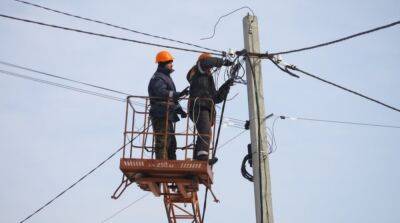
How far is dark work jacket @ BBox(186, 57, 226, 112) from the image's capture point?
11.6m

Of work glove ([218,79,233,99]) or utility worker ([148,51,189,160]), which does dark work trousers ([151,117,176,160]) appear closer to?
utility worker ([148,51,189,160])

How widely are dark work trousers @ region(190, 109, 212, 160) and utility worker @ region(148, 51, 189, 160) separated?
0.42 metres

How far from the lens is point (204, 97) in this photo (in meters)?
11.7

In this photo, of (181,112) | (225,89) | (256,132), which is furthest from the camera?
(181,112)

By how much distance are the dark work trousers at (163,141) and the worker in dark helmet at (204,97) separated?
53cm

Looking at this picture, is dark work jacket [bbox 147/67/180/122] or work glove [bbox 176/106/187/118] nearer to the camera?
dark work jacket [bbox 147/67/180/122]

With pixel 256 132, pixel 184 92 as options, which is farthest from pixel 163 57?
pixel 256 132

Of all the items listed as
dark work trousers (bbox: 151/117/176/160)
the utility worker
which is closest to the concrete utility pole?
the utility worker

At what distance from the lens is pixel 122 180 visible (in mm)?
11625

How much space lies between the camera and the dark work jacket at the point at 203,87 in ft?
38.2

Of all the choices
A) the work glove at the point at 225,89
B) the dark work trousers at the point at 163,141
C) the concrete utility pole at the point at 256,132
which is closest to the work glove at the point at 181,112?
the dark work trousers at the point at 163,141

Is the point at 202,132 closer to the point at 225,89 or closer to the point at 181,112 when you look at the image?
the point at 181,112

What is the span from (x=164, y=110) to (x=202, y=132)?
83 cm

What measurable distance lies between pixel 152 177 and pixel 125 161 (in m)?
0.72
